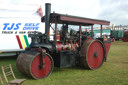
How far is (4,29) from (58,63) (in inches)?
143

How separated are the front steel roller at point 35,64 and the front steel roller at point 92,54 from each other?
1.33 metres

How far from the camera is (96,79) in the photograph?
14.6 feet

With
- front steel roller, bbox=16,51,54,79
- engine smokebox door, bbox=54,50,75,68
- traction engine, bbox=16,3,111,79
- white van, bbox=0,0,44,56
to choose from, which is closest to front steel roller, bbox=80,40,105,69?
traction engine, bbox=16,3,111,79

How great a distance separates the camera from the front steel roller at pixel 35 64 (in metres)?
4.24

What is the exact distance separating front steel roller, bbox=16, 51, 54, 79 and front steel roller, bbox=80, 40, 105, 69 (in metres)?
1.33

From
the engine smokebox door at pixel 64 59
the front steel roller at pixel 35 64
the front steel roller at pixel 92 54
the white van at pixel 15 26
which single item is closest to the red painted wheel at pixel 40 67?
the front steel roller at pixel 35 64

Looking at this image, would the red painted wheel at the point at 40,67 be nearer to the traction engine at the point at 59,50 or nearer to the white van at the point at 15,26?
the traction engine at the point at 59,50

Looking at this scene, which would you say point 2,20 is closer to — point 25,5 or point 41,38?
point 25,5

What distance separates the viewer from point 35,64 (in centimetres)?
433

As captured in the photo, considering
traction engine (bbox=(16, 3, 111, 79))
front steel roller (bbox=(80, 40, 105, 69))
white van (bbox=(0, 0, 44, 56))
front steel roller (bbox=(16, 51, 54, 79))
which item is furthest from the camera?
white van (bbox=(0, 0, 44, 56))

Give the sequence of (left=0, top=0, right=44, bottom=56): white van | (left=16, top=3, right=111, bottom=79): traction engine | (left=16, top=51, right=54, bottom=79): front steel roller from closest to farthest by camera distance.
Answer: (left=16, top=51, right=54, bottom=79): front steel roller, (left=16, top=3, right=111, bottom=79): traction engine, (left=0, top=0, right=44, bottom=56): white van

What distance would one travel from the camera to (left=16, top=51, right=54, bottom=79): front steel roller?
4.24 meters

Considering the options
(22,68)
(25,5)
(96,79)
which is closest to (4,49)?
(25,5)

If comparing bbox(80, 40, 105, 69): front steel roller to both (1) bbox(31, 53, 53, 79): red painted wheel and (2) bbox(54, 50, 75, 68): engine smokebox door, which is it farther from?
(1) bbox(31, 53, 53, 79): red painted wheel
